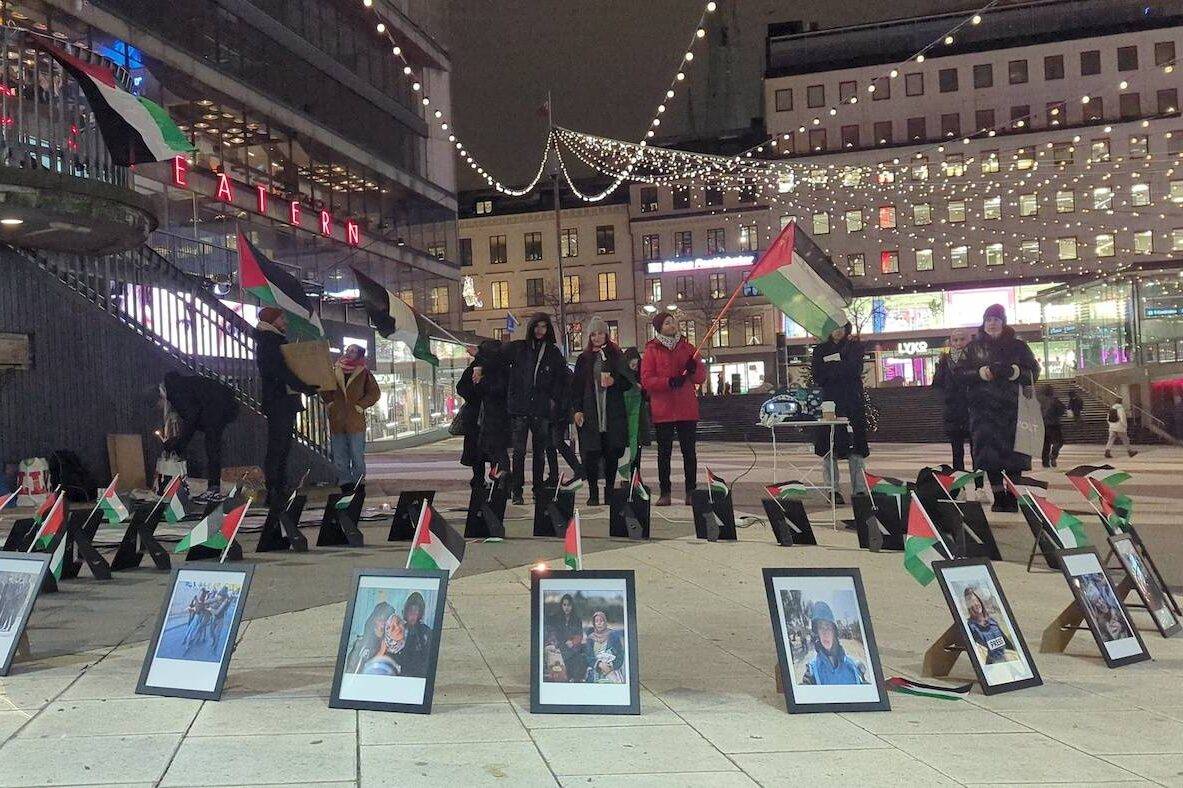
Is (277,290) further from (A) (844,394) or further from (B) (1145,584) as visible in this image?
(B) (1145,584)

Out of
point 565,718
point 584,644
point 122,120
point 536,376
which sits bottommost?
point 565,718

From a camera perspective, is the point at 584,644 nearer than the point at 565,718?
No

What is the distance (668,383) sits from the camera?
13.0m

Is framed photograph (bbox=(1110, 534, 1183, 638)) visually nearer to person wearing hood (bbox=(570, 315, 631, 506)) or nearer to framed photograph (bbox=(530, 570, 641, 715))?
framed photograph (bbox=(530, 570, 641, 715))

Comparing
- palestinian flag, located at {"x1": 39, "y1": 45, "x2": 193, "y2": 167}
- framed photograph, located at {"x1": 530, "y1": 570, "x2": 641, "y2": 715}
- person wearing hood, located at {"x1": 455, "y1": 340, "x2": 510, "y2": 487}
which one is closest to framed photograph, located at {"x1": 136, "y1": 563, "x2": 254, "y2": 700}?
framed photograph, located at {"x1": 530, "y1": 570, "x2": 641, "y2": 715}

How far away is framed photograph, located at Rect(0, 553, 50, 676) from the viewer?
5.62m

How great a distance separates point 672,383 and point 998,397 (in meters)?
3.28

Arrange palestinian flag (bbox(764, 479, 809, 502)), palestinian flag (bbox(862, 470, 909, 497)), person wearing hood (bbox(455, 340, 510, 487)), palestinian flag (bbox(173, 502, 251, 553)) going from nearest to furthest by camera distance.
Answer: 1. palestinian flag (bbox(173, 502, 251, 553))
2. palestinian flag (bbox(862, 470, 909, 497))
3. palestinian flag (bbox(764, 479, 809, 502))
4. person wearing hood (bbox(455, 340, 510, 487))

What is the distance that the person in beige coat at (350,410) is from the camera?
14.3m

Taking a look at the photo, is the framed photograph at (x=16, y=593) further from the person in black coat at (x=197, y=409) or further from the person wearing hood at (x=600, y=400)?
the person in black coat at (x=197, y=409)

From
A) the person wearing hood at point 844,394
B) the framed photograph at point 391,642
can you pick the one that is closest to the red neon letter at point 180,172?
the person wearing hood at point 844,394

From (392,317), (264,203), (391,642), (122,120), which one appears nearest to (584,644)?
(391,642)

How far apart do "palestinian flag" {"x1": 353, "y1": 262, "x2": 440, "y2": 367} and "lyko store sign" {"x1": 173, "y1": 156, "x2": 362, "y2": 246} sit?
11.9 metres

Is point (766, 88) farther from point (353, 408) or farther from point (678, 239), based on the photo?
point (353, 408)
